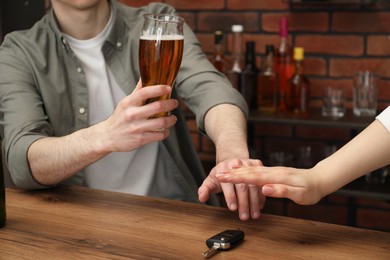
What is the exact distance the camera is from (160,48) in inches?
42.6

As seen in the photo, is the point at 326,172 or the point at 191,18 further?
the point at 191,18

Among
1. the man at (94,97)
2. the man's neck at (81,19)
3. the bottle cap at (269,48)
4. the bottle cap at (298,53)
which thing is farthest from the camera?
the bottle cap at (269,48)

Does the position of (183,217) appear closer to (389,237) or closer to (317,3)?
(389,237)

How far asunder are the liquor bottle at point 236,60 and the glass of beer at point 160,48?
1353mm

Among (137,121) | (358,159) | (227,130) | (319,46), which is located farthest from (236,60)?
(358,159)

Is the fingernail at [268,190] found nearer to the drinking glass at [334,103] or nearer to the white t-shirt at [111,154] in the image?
the white t-shirt at [111,154]

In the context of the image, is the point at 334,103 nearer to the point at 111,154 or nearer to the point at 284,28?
the point at 284,28

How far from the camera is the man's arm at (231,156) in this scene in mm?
1121

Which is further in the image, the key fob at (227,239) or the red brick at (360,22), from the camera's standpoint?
the red brick at (360,22)

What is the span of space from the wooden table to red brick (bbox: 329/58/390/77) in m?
1.51

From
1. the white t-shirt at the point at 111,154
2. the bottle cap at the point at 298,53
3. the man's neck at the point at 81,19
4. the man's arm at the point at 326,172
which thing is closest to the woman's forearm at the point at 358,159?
the man's arm at the point at 326,172

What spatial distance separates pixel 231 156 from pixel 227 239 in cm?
32

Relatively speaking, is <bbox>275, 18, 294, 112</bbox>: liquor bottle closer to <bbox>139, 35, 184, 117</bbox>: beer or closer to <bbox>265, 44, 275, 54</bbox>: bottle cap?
<bbox>265, 44, 275, 54</bbox>: bottle cap

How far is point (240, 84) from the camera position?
247 cm
